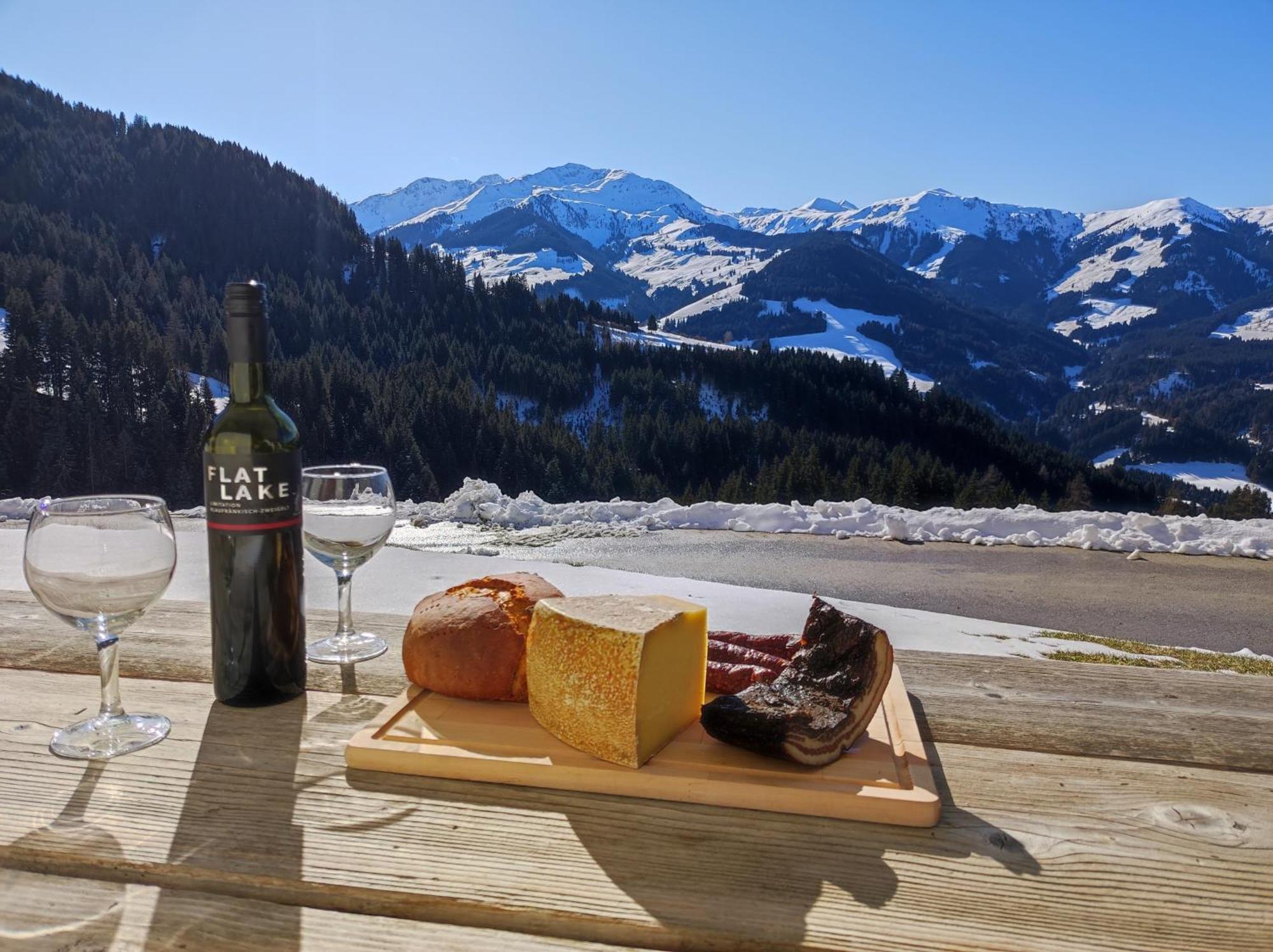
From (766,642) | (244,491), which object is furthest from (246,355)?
(766,642)

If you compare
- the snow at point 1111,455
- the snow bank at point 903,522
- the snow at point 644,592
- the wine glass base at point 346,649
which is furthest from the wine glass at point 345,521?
the snow at point 1111,455

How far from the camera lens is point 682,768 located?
1354 mm

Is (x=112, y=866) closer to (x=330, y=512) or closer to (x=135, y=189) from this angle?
(x=330, y=512)

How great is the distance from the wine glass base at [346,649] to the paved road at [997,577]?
21.7 ft

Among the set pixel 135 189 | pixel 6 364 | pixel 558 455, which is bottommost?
pixel 558 455

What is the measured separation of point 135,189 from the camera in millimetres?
112562

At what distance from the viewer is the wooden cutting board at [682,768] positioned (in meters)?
1.27

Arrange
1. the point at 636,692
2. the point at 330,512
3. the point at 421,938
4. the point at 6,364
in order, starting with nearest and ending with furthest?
1. the point at 421,938
2. the point at 636,692
3. the point at 330,512
4. the point at 6,364

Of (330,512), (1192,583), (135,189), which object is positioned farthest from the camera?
(135,189)

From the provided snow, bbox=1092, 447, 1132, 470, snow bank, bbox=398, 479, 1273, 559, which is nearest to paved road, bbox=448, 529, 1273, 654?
snow bank, bbox=398, 479, 1273, 559

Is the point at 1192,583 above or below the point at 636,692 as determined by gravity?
below

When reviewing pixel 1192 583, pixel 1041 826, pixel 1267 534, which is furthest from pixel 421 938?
pixel 1267 534

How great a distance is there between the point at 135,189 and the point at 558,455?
274 feet

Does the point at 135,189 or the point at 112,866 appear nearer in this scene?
the point at 112,866
